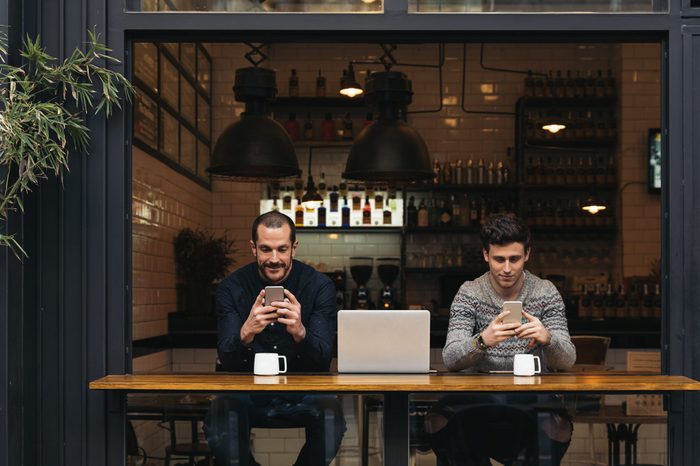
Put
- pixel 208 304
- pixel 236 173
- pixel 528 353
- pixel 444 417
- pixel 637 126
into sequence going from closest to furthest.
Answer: pixel 444 417, pixel 528 353, pixel 236 173, pixel 208 304, pixel 637 126

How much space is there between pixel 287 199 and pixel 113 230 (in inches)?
203

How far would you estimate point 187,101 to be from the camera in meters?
8.36

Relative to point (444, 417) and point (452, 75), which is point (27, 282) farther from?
point (452, 75)

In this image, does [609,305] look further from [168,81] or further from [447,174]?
[168,81]

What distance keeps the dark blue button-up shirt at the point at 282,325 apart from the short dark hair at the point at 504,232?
764 mm

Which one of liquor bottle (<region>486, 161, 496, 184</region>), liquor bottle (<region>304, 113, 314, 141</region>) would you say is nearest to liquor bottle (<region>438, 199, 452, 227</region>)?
liquor bottle (<region>486, 161, 496, 184</region>)

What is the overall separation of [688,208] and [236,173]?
2945mm

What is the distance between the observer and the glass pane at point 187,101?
8133mm

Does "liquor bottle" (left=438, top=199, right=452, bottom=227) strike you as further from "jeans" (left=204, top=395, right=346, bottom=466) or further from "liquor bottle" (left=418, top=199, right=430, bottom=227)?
"jeans" (left=204, top=395, right=346, bottom=466)

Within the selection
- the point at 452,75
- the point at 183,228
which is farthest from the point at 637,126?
the point at 183,228

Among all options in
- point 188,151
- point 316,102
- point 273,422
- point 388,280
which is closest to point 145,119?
point 188,151

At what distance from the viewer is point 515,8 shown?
417 centimetres

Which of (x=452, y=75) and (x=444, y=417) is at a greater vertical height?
(x=452, y=75)

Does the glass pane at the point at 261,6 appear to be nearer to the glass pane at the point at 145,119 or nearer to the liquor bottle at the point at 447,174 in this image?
the glass pane at the point at 145,119
